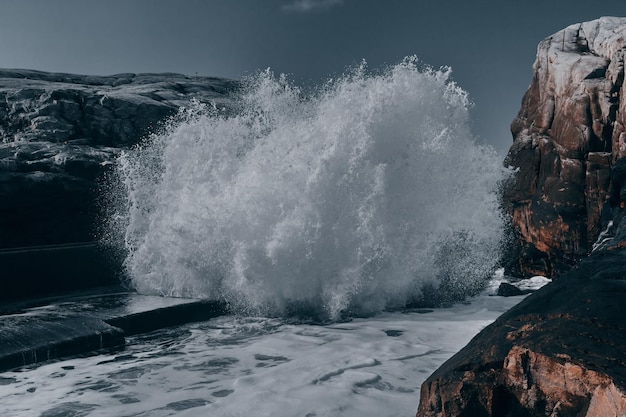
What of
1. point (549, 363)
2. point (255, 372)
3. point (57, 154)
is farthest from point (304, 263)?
point (57, 154)

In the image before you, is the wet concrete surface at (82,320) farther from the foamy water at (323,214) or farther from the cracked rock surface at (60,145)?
the cracked rock surface at (60,145)

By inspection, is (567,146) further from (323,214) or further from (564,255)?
(323,214)

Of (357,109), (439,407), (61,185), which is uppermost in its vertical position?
(357,109)

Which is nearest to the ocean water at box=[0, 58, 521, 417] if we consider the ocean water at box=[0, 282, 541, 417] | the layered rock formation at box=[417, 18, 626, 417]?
the ocean water at box=[0, 282, 541, 417]

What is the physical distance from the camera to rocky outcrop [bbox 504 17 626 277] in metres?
8.38

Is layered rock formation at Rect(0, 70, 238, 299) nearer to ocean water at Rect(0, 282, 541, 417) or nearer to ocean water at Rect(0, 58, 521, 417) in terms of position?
ocean water at Rect(0, 58, 521, 417)

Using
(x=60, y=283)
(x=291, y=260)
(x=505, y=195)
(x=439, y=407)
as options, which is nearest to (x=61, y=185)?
(x=60, y=283)

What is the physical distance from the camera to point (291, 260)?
6551mm

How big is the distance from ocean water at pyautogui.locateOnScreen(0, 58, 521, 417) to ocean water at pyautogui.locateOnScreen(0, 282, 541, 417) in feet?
0.07

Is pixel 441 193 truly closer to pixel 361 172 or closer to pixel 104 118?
pixel 361 172

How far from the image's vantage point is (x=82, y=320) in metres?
5.68

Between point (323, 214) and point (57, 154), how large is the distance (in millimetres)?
→ 7047

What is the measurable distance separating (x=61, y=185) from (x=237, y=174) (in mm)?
4328

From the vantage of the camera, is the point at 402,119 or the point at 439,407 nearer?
the point at 439,407
